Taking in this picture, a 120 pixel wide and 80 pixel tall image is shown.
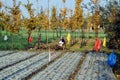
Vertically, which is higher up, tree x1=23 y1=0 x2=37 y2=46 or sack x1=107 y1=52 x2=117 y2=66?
tree x1=23 y1=0 x2=37 y2=46

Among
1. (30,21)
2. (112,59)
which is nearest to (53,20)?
(30,21)

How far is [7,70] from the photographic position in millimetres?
16922

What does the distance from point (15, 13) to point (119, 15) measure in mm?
14333

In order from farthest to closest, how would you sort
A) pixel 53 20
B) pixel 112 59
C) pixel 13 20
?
pixel 53 20 → pixel 13 20 → pixel 112 59

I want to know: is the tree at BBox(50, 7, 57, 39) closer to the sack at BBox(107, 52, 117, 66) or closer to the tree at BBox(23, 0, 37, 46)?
→ the tree at BBox(23, 0, 37, 46)

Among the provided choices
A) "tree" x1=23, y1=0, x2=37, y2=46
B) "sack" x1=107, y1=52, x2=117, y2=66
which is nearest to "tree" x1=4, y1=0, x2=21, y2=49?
"tree" x1=23, y1=0, x2=37, y2=46

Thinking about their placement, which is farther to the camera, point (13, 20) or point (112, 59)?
point (13, 20)

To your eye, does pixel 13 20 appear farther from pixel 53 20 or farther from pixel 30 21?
pixel 53 20

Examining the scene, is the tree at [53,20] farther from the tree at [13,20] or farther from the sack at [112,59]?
the sack at [112,59]

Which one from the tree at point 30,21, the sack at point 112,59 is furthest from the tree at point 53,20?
the sack at point 112,59

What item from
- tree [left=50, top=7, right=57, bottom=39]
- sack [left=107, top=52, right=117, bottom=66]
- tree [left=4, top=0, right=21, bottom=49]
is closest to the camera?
sack [left=107, top=52, right=117, bottom=66]

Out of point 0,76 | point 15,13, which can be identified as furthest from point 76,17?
point 0,76

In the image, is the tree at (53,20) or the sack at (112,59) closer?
the sack at (112,59)

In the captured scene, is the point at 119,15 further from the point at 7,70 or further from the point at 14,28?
the point at 14,28
